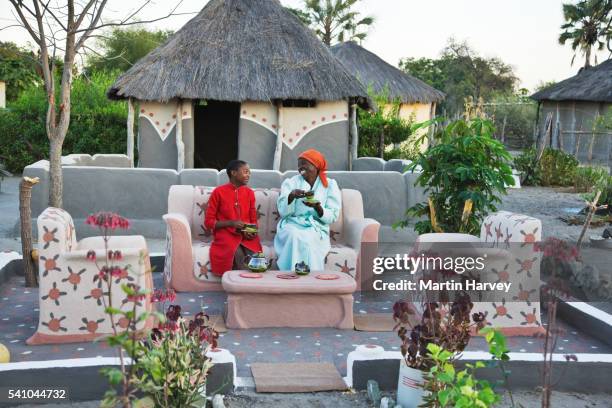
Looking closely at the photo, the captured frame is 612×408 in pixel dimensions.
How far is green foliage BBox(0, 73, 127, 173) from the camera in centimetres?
1853

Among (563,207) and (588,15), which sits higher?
(588,15)

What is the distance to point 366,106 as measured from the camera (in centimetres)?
1405

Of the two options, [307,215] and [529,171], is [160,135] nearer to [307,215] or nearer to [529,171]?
[307,215]

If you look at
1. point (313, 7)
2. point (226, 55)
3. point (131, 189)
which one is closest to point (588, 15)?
point (313, 7)

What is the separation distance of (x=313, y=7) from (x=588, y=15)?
12.0 metres

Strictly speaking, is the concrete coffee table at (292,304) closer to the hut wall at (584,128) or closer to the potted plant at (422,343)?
the potted plant at (422,343)

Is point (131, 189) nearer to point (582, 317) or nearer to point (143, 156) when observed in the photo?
point (143, 156)

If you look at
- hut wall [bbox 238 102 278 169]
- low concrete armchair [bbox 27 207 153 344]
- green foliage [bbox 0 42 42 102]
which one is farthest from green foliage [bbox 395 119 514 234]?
green foliage [bbox 0 42 42 102]

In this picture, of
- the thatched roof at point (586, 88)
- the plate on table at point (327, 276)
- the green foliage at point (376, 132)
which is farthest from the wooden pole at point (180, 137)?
the thatched roof at point (586, 88)

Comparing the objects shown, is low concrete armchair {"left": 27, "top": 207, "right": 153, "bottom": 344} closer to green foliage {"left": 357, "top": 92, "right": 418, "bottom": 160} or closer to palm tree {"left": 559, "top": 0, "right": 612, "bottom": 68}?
green foliage {"left": 357, "top": 92, "right": 418, "bottom": 160}

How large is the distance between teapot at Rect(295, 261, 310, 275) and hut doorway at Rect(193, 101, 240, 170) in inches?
437

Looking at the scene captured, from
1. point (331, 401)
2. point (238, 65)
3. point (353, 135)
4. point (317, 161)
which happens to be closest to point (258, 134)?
point (238, 65)

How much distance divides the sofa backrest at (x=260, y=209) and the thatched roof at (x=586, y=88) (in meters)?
17.7

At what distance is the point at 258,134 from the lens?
521 inches
